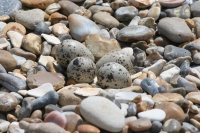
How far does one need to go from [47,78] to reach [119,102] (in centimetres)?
58

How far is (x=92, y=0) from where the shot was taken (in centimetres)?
406

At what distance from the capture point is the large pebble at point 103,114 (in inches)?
92.5

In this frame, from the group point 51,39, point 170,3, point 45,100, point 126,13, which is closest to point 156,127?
point 45,100

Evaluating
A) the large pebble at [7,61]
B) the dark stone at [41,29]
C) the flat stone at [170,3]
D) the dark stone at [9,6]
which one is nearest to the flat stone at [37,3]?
the dark stone at [9,6]

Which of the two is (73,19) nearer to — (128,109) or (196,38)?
(196,38)

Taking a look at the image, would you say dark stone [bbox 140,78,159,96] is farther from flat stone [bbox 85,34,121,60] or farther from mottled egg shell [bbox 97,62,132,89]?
flat stone [bbox 85,34,121,60]

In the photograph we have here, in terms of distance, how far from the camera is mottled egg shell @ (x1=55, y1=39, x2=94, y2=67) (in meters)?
3.12

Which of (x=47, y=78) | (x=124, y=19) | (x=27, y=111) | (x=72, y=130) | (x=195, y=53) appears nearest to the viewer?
(x=72, y=130)

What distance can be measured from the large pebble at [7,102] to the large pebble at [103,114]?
1.57 ft

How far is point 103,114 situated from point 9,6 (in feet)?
6.13

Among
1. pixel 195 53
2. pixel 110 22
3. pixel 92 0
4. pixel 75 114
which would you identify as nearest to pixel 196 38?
pixel 195 53

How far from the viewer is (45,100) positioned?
2.65 m

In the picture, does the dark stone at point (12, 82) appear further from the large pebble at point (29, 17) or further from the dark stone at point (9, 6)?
the dark stone at point (9, 6)

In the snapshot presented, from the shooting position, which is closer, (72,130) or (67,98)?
(72,130)
